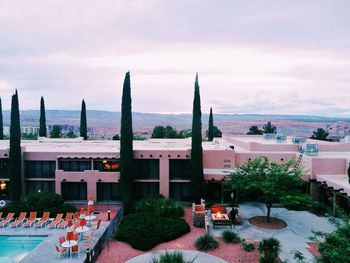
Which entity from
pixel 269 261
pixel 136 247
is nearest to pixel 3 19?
pixel 136 247

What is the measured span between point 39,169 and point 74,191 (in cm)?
Result: 404

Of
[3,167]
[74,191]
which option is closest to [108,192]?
[74,191]

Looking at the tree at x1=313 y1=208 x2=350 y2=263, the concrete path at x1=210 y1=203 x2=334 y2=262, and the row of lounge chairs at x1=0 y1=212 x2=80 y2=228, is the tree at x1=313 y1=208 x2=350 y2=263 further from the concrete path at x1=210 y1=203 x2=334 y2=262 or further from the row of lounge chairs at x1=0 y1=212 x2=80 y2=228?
the row of lounge chairs at x1=0 y1=212 x2=80 y2=228

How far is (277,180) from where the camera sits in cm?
2181

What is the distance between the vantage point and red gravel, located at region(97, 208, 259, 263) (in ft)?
55.9

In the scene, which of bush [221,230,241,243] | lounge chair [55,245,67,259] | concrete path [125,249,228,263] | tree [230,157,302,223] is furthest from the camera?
tree [230,157,302,223]

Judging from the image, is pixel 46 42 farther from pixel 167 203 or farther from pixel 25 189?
pixel 167 203

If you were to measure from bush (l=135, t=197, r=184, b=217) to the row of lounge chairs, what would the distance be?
556 cm

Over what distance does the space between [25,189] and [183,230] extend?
1716 cm

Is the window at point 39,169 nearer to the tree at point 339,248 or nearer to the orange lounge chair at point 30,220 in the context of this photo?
the orange lounge chair at point 30,220

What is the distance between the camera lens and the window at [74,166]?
96.7 feet

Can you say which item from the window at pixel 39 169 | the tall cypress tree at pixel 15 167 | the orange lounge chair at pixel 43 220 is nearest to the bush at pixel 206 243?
the orange lounge chair at pixel 43 220

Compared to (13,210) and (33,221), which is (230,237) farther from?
(13,210)

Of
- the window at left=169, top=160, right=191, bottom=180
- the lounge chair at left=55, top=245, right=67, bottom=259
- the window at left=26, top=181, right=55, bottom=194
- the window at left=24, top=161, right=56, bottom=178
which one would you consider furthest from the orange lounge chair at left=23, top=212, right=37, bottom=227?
the window at left=169, top=160, right=191, bottom=180
